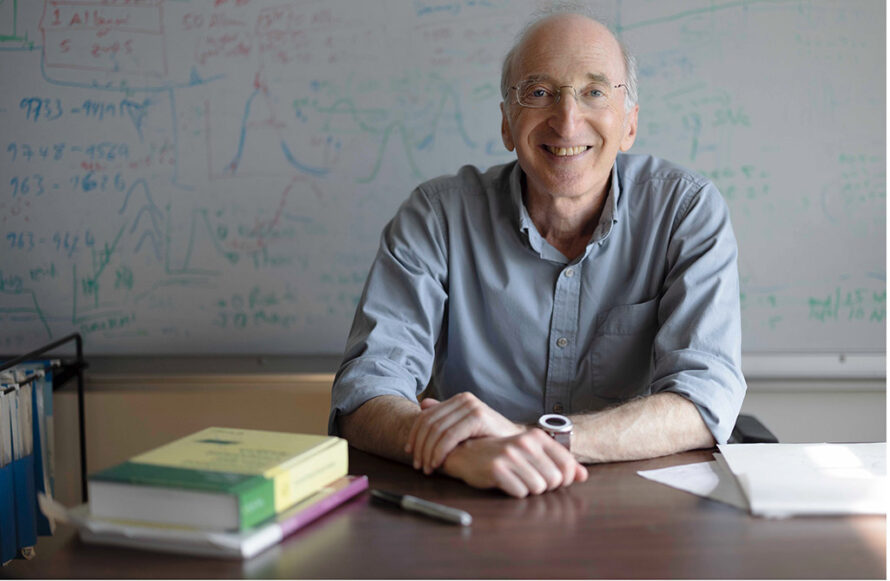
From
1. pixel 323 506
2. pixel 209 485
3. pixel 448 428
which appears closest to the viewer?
pixel 209 485

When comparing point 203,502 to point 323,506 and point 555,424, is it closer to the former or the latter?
point 323,506

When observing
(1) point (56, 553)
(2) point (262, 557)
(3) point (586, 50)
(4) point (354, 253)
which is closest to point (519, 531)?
(2) point (262, 557)

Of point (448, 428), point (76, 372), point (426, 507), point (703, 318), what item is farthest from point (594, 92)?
point (76, 372)

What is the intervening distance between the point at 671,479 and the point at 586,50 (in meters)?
0.92

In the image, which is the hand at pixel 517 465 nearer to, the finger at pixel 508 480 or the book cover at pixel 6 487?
the finger at pixel 508 480

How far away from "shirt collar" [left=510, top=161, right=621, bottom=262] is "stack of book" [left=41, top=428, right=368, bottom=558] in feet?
2.81

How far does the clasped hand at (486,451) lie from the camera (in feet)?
3.58

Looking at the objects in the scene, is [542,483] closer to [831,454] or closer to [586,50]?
[831,454]

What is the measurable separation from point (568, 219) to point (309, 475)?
3.13 feet

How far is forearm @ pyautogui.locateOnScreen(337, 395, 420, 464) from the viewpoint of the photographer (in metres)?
1.29

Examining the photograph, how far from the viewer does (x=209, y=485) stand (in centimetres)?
88

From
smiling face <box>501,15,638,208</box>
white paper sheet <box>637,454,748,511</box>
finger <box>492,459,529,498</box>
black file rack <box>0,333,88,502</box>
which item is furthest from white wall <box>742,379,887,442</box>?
black file rack <box>0,333,88,502</box>

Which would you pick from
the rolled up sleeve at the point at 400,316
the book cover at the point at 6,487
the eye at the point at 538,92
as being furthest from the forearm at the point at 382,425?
the book cover at the point at 6,487

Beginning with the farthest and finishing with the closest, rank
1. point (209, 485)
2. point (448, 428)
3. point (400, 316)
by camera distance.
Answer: point (400, 316), point (448, 428), point (209, 485)
